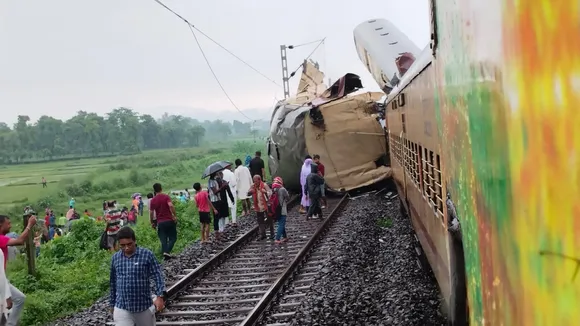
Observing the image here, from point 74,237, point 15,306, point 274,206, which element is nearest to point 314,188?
point 274,206

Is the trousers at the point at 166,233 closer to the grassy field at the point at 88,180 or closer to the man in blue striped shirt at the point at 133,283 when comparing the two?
the man in blue striped shirt at the point at 133,283

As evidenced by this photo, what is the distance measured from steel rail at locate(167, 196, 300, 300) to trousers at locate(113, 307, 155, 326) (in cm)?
307

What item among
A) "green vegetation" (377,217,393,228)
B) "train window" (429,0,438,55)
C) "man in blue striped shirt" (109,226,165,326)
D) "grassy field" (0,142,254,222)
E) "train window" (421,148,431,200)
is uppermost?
"train window" (429,0,438,55)

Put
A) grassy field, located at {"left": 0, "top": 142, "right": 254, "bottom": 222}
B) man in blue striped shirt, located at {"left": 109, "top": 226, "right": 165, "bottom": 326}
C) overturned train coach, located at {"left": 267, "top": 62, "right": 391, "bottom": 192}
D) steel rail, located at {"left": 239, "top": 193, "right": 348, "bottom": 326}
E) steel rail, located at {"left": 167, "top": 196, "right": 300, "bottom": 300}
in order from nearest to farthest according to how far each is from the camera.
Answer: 1. man in blue striped shirt, located at {"left": 109, "top": 226, "right": 165, "bottom": 326}
2. steel rail, located at {"left": 239, "top": 193, "right": 348, "bottom": 326}
3. steel rail, located at {"left": 167, "top": 196, "right": 300, "bottom": 300}
4. overturned train coach, located at {"left": 267, "top": 62, "right": 391, "bottom": 192}
5. grassy field, located at {"left": 0, "top": 142, "right": 254, "bottom": 222}

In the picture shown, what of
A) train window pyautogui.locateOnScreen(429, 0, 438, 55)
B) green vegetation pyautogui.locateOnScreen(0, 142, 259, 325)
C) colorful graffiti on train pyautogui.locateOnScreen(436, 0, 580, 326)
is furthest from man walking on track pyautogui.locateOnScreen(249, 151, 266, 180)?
colorful graffiti on train pyautogui.locateOnScreen(436, 0, 580, 326)

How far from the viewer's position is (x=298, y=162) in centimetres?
1991

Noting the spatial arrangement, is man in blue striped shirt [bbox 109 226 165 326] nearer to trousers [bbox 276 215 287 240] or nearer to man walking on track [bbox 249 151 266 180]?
trousers [bbox 276 215 287 240]

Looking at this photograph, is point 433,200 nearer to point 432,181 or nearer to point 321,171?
point 432,181

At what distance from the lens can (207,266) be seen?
10508 mm

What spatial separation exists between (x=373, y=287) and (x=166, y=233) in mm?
5072

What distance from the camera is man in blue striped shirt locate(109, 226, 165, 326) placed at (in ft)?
17.4

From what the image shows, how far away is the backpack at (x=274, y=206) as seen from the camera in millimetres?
12141

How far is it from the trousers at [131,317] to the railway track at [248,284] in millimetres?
1983

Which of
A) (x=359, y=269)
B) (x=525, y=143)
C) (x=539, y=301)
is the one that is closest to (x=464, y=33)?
(x=525, y=143)
